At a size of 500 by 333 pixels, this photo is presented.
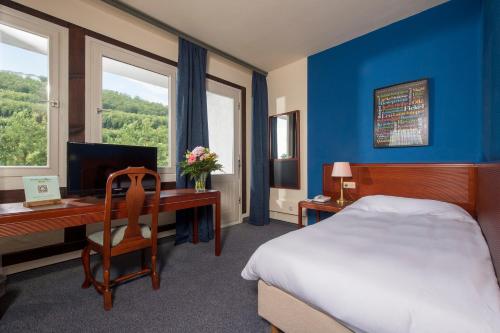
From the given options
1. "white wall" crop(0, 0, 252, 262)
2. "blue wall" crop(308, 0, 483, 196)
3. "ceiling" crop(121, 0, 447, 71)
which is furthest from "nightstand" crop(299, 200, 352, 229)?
"ceiling" crop(121, 0, 447, 71)

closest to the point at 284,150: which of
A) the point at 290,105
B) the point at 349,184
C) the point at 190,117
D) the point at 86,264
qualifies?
the point at 290,105

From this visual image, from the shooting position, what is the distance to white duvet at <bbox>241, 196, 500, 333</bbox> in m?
0.76

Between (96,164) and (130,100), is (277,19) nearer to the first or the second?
(130,100)

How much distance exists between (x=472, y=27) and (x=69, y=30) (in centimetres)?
392

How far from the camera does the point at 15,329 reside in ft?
4.41

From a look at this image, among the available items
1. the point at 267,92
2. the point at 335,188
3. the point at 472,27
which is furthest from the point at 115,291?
the point at 472,27

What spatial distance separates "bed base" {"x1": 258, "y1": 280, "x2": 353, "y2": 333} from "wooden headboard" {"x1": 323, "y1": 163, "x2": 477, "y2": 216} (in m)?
2.03

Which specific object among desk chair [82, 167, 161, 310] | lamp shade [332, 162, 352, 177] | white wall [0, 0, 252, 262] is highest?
white wall [0, 0, 252, 262]

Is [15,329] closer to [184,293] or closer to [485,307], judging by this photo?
[184,293]

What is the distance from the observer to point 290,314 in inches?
46.3

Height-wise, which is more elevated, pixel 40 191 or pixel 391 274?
pixel 40 191

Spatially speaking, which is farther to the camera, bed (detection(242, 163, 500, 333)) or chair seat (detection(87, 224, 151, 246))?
chair seat (detection(87, 224, 151, 246))

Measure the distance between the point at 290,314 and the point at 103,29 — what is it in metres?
3.10

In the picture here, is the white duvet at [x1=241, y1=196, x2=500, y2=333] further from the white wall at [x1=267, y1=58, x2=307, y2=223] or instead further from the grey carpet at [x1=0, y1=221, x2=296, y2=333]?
the white wall at [x1=267, y1=58, x2=307, y2=223]
